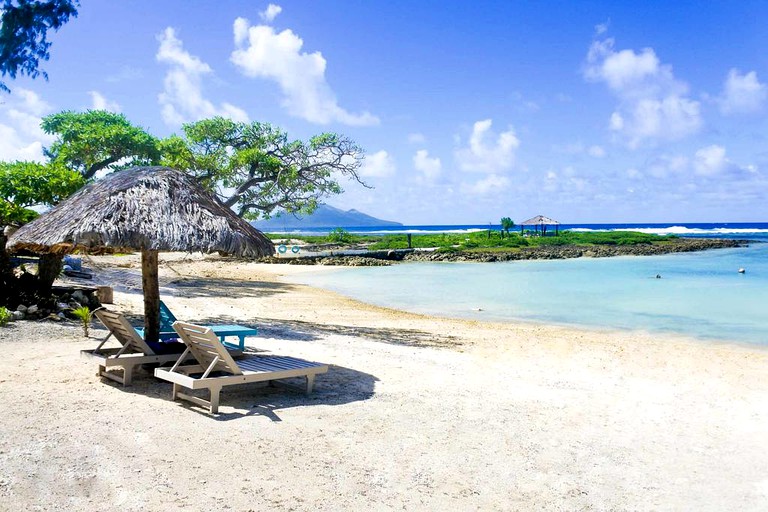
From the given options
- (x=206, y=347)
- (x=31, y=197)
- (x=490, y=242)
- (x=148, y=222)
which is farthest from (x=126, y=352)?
(x=490, y=242)

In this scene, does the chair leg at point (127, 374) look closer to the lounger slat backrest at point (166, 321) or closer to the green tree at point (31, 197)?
the lounger slat backrest at point (166, 321)

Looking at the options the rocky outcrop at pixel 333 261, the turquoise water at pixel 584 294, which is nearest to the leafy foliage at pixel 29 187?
the turquoise water at pixel 584 294

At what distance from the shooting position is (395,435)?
5582mm

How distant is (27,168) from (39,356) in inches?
192

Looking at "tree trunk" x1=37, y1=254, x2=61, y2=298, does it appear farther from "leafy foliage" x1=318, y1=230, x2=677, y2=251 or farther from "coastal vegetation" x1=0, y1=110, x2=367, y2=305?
"leafy foliage" x1=318, y1=230, x2=677, y2=251

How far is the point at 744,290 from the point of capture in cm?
2469

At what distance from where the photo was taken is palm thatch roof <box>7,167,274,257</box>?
726 centimetres

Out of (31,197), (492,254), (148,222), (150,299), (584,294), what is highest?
(31,197)

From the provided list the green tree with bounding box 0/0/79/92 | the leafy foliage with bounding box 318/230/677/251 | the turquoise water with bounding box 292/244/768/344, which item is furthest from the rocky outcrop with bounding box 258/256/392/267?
the green tree with bounding box 0/0/79/92

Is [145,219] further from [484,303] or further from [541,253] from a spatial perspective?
[541,253]

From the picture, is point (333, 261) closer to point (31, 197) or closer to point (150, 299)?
point (31, 197)

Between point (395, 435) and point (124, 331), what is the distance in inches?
130

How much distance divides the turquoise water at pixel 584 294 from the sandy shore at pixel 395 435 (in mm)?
6459

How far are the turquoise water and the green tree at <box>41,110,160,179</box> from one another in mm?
8062
